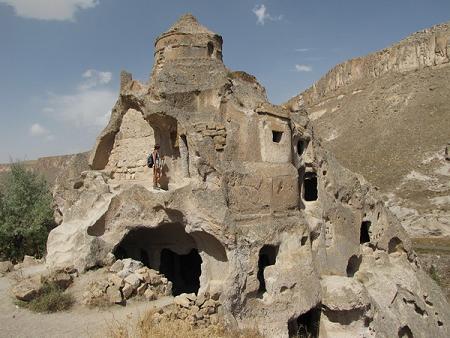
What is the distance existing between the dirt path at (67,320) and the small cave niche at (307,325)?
10.7 feet

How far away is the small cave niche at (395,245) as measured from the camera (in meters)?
14.7

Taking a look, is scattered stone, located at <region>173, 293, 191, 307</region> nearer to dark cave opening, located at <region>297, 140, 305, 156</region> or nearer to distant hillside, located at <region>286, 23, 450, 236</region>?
dark cave opening, located at <region>297, 140, 305, 156</region>

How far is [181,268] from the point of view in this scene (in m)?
14.4

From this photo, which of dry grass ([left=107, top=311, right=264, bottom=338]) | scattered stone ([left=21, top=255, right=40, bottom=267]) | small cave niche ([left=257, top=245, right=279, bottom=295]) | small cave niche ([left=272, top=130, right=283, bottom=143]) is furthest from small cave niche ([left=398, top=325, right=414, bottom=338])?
scattered stone ([left=21, top=255, right=40, bottom=267])

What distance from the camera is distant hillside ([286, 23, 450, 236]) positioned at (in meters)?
36.5

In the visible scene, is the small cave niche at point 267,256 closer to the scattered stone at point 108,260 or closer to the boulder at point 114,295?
the boulder at point 114,295

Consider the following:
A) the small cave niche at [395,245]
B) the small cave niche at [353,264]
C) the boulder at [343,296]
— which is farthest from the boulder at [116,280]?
the small cave niche at [395,245]

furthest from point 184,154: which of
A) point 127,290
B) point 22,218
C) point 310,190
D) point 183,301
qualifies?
point 22,218

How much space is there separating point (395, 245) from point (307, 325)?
4.98 metres

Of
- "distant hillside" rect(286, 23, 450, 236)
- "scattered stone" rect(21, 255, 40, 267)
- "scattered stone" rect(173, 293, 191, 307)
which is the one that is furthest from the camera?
"distant hillside" rect(286, 23, 450, 236)

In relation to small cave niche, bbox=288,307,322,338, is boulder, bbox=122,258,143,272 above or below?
above

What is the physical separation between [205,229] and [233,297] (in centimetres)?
159

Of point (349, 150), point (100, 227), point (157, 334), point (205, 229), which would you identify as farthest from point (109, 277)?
point (349, 150)

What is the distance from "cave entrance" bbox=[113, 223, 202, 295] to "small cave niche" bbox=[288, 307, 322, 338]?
329 cm
